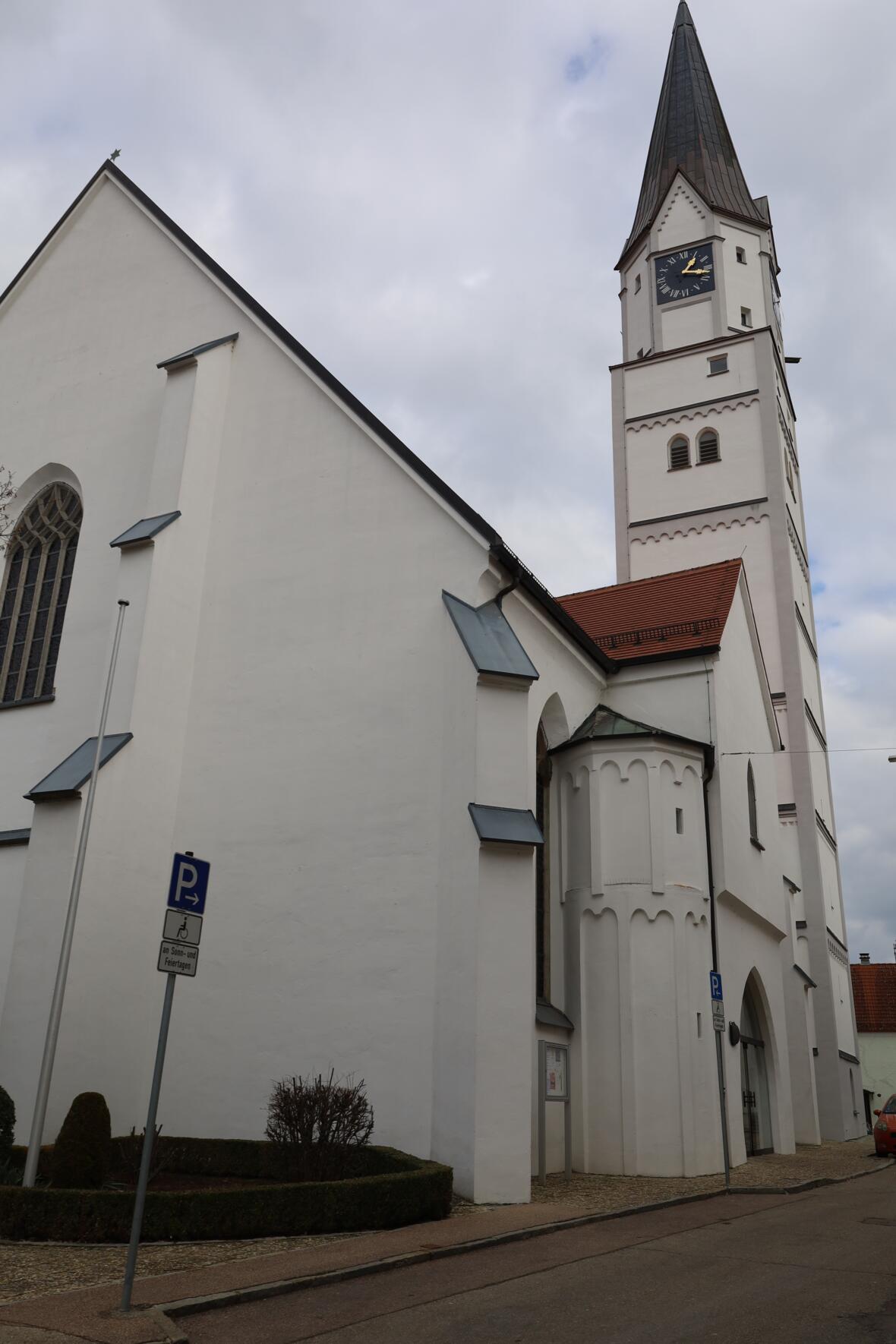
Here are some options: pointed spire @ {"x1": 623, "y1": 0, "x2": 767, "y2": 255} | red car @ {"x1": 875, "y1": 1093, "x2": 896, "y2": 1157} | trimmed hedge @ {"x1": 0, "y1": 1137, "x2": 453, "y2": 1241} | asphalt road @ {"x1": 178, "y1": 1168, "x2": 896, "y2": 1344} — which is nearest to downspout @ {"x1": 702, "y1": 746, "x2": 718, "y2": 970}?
asphalt road @ {"x1": 178, "y1": 1168, "x2": 896, "y2": 1344}

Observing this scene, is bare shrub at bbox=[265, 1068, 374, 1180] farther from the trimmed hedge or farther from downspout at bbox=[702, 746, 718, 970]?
downspout at bbox=[702, 746, 718, 970]

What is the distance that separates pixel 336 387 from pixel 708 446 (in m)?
20.1

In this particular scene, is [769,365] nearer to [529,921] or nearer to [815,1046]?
[815,1046]

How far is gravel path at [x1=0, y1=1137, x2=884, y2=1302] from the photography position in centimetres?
738

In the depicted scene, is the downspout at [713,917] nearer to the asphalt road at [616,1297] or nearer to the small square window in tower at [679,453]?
the asphalt road at [616,1297]

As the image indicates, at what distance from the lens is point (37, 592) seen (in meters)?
18.2

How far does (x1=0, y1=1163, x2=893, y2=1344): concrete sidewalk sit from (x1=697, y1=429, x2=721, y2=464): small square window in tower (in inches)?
1022

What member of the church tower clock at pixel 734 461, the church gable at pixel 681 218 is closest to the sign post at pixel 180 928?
the church tower clock at pixel 734 461

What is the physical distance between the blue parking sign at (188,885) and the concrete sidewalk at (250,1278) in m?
2.35

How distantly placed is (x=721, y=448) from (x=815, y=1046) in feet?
56.5

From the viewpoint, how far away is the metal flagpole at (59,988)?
10382mm

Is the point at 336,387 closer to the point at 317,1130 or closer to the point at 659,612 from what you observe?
the point at 659,612

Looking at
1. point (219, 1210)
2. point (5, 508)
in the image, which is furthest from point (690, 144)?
point (219, 1210)

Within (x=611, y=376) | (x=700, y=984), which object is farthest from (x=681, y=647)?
(x=611, y=376)
